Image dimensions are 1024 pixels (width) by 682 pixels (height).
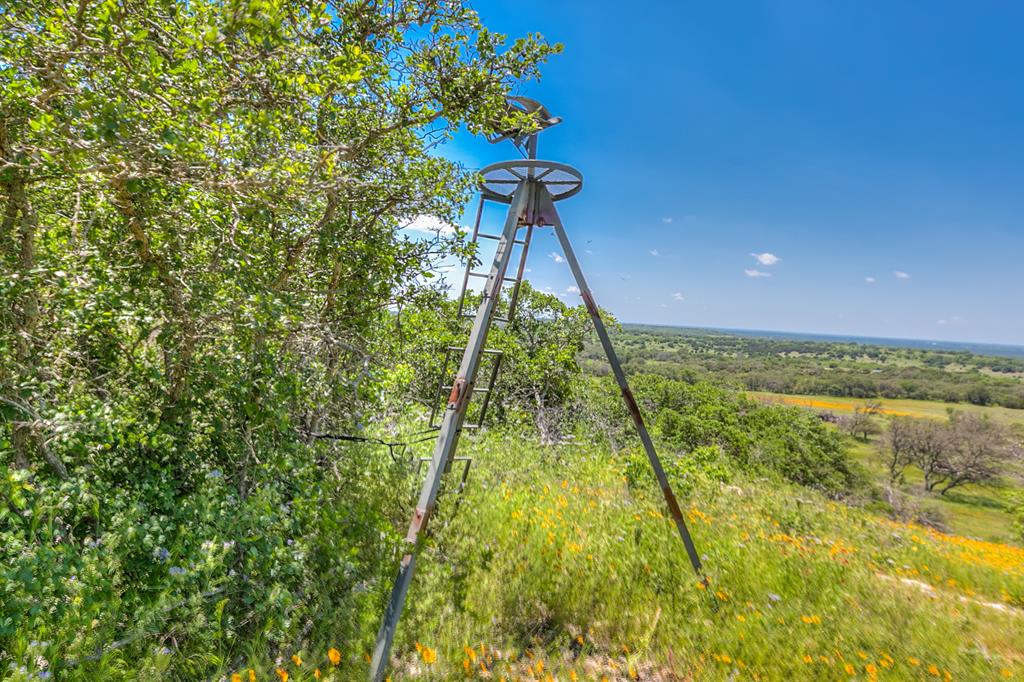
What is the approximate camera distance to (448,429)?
3191 mm

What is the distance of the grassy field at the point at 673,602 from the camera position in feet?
10.2

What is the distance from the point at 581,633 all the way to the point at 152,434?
355cm

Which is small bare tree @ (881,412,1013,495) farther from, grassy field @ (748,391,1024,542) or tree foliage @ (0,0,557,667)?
tree foliage @ (0,0,557,667)

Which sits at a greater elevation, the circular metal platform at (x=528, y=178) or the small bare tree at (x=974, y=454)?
the circular metal platform at (x=528, y=178)

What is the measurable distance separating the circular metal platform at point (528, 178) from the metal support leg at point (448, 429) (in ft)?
0.47

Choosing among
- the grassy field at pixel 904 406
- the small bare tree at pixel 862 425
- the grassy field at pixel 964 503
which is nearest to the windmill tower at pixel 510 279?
the grassy field at pixel 964 503

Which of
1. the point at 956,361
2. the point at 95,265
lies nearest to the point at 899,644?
the point at 95,265

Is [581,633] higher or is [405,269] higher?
[405,269]

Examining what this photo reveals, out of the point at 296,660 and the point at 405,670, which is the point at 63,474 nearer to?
the point at 296,660

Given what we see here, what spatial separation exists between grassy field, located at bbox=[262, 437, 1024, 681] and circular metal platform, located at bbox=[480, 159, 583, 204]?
3.23m

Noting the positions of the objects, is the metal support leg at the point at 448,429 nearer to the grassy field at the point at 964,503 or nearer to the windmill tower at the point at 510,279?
the windmill tower at the point at 510,279

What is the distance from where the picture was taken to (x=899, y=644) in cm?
332

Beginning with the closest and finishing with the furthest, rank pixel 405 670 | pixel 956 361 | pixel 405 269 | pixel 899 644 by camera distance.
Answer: pixel 405 670, pixel 899 644, pixel 405 269, pixel 956 361

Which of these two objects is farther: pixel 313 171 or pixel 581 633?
pixel 581 633
